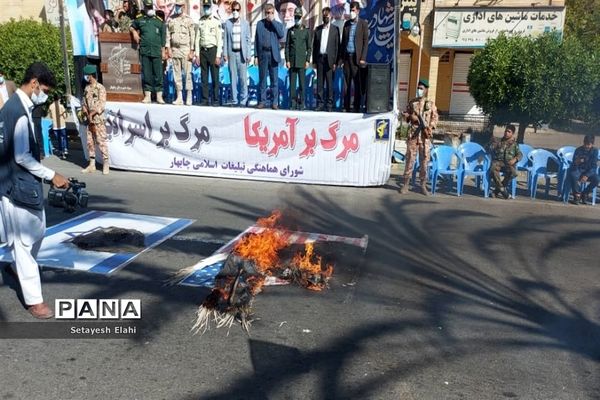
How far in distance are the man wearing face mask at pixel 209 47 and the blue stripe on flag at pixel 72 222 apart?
4.85 meters

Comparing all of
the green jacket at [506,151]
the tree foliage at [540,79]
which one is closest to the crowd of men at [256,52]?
the green jacket at [506,151]

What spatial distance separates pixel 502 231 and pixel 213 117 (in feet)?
20.2

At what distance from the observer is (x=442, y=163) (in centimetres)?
1058

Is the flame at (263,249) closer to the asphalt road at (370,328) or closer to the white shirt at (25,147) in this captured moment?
the asphalt road at (370,328)

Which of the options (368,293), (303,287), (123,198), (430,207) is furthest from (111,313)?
(430,207)

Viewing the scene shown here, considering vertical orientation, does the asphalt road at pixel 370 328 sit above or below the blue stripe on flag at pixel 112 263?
below

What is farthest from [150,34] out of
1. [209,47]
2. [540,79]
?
[540,79]

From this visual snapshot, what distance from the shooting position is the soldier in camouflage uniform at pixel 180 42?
12.0 metres

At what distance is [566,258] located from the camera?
6.75 m

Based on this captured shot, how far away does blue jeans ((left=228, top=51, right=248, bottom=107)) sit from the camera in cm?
1234

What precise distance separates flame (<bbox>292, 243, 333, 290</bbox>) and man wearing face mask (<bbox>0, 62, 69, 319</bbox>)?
2487 millimetres

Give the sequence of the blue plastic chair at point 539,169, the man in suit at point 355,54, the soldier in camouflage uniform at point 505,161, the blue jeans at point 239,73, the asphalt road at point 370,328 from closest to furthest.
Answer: the asphalt road at point 370,328
the soldier in camouflage uniform at point 505,161
the blue plastic chair at point 539,169
the man in suit at point 355,54
the blue jeans at point 239,73

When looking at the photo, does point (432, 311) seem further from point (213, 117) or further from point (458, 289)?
point (213, 117)

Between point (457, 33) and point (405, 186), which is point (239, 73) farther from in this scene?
point (457, 33)
